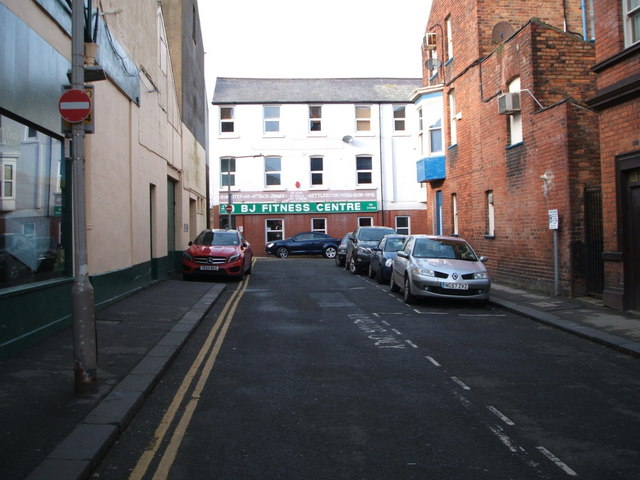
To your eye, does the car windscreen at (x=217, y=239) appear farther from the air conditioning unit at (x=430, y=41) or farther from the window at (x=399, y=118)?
the window at (x=399, y=118)

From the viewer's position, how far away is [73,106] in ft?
18.9

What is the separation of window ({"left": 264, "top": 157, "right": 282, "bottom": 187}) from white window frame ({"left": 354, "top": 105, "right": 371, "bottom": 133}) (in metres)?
5.83

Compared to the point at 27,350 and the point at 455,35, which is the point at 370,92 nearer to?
the point at 455,35

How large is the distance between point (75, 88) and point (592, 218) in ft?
37.4

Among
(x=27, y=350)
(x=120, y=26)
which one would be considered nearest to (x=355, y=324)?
(x=27, y=350)

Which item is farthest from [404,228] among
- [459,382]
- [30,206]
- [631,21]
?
[459,382]

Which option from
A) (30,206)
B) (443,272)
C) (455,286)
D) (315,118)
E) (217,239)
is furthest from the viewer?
(315,118)

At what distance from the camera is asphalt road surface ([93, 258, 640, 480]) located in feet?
13.8

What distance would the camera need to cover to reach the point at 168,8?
21125mm

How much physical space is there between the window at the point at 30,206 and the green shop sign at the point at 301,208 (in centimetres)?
2766

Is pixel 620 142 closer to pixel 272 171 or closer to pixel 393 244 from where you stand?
pixel 393 244

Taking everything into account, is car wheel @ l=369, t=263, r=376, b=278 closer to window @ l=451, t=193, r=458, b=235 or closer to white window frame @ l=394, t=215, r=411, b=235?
window @ l=451, t=193, r=458, b=235

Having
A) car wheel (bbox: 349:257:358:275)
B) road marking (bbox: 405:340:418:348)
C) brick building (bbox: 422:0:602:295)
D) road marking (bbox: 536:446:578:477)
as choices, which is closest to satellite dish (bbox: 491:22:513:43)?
brick building (bbox: 422:0:602:295)

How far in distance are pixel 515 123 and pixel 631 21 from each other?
5478mm
